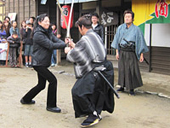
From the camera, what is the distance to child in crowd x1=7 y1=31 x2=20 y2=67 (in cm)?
1066

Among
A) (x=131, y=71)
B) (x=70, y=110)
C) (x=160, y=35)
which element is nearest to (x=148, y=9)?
(x=160, y=35)

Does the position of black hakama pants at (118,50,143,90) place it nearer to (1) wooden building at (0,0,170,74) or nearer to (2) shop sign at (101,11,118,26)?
(1) wooden building at (0,0,170,74)

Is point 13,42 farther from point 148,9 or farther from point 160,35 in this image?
point 160,35

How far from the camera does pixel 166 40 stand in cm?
870

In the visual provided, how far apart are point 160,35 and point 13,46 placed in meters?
5.87

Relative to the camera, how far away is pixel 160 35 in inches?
349

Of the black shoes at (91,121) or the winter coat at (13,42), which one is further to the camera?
the winter coat at (13,42)

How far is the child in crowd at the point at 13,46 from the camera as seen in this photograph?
1066cm

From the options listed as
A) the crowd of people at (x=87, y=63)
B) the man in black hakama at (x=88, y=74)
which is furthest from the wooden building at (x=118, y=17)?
the man in black hakama at (x=88, y=74)

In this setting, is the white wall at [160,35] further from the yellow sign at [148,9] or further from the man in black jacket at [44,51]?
the man in black jacket at [44,51]

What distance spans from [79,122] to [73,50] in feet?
4.50

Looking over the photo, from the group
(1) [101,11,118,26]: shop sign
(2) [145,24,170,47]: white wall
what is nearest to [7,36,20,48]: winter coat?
(1) [101,11,118,26]: shop sign

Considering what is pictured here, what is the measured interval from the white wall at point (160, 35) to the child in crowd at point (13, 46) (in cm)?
526

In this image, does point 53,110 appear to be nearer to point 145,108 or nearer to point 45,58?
point 45,58
